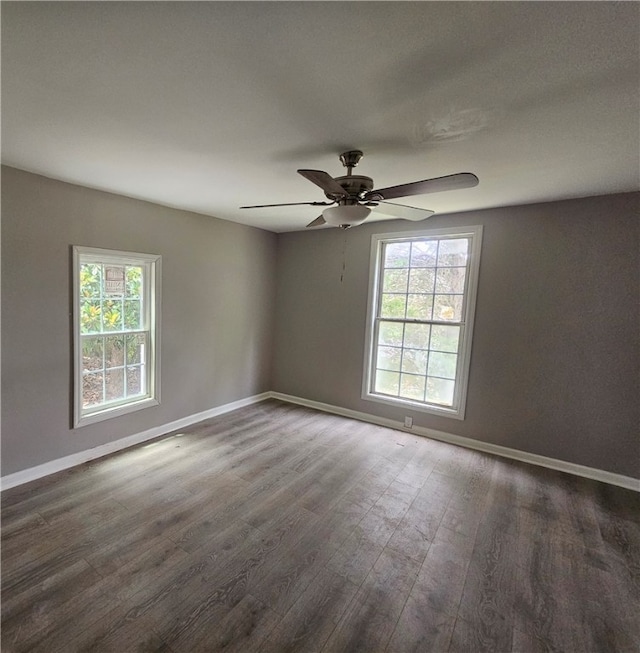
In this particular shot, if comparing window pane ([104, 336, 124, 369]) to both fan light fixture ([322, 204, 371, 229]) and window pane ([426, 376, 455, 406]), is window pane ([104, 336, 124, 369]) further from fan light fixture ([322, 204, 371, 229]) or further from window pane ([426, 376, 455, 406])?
window pane ([426, 376, 455, 406])

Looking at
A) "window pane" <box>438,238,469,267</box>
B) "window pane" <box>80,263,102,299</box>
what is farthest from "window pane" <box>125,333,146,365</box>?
"window pane" <box>438,238,469,267</box>

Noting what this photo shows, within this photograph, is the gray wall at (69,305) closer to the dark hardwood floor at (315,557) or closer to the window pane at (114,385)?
the window pane at (114,385)

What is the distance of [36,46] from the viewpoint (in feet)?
3.99

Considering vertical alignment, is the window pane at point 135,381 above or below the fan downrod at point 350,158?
below

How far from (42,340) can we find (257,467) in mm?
2074

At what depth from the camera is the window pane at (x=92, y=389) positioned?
2.98 m

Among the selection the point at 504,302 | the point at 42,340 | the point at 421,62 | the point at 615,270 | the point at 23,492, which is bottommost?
the point at 23,492

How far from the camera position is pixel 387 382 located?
13.3 feet

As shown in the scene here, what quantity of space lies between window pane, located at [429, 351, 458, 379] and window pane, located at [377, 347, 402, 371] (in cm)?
39

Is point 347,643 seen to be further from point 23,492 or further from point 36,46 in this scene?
point 36,46

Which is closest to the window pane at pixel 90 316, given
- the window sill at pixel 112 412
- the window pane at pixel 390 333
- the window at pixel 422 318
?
the window sill at pixel 112 412

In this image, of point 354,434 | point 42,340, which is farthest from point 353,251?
point 42,340

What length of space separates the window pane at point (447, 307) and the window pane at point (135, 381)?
330cm

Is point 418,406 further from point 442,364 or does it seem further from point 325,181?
point 325,181
